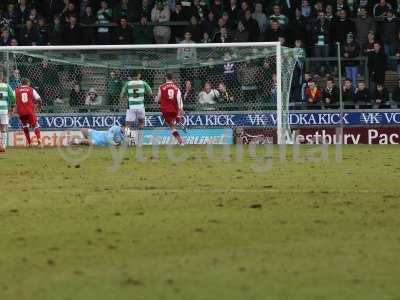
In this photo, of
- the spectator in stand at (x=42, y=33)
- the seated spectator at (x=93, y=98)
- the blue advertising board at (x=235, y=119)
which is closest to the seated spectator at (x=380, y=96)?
the blue advertising board at (x=235, y=119)

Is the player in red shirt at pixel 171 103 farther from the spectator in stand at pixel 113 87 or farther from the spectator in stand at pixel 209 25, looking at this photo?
the spectator in stand at pixel 209 25

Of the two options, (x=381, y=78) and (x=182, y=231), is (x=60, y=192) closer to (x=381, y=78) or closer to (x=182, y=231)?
(x=182, y=231)

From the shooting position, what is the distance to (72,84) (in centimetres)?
2997

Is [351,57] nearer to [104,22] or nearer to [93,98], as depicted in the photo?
[93,98]

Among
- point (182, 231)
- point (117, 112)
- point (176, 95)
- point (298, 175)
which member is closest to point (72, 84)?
point (117, 112)

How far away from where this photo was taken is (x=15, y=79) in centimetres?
3025

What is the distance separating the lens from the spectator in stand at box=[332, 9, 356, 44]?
31828 mm

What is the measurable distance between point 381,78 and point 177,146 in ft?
22.0

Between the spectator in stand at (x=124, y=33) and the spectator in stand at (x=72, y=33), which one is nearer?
the spectator in stand at (x=124, y=33)

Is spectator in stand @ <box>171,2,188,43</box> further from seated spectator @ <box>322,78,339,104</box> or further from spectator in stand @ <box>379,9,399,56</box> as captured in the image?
spectator in stand @ <box>379,9,399,56</box>

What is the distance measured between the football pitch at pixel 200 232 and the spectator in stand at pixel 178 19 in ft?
41.9

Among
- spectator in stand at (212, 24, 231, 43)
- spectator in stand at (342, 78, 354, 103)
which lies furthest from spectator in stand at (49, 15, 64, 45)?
spectator in stand at (342, 78, 354, 103)

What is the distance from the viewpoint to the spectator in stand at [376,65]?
Answer: 3094 cm

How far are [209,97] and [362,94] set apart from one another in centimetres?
440
